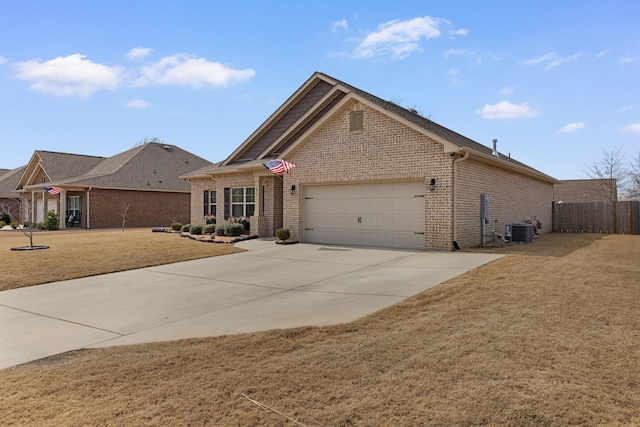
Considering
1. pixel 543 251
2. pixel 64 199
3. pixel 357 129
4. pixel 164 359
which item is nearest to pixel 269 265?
pixel 357 129

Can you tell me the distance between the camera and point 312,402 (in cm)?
355

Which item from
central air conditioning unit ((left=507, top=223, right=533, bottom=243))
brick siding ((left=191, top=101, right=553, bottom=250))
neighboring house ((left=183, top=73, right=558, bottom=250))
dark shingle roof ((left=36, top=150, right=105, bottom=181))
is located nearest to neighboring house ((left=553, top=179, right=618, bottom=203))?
neighboring house ((left=183, top=73, right=558, bottom=250))

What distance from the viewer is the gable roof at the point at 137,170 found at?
1193 inches

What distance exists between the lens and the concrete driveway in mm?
5988

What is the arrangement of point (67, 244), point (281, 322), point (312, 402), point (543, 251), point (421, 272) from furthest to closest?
1. point (67, 244)
2. point (543, 251)
3. point (421, 272)
4. point (281, 322)
5. point (312, 402)

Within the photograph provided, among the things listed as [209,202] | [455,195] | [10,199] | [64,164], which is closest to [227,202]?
[209,202]

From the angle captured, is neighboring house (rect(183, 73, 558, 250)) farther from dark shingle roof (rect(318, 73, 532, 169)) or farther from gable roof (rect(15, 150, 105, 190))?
gable roof (rect(15, 150, 105, 190))

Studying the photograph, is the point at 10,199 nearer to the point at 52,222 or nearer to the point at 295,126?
the point at 52,222

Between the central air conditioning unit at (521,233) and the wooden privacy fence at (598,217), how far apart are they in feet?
34.9

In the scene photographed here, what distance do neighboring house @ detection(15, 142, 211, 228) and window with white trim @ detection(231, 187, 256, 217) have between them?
1230 cm

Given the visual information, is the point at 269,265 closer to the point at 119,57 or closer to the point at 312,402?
the point at 312,402

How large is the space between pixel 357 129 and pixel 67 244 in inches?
470

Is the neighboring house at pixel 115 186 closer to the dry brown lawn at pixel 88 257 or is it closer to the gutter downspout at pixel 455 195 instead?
the dry brown lawn at pixel 88 257

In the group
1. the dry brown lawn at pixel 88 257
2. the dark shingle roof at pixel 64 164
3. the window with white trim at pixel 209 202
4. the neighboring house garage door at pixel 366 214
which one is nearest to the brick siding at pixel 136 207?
the dark shingle roof at pixel 64 164
